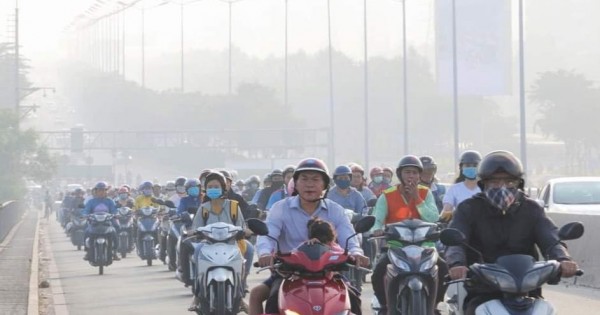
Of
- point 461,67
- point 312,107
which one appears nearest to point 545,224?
point 461,67

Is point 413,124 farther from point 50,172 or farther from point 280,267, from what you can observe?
point 280,267

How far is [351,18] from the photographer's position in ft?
627

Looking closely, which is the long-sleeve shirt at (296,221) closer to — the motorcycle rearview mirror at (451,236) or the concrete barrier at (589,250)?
the motorcycle rearview mirror at (451,236)

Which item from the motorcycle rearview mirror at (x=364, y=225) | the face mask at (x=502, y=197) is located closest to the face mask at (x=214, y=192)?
the motorcycle rearview mirror at (x=364, y=225)

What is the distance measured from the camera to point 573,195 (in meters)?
28.2

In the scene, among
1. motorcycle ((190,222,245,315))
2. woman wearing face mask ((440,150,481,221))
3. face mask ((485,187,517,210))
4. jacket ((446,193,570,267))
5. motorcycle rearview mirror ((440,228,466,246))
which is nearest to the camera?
motorcycle rearview mirror ((440,228,466,246))

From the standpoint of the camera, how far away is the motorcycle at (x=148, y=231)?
3169cm

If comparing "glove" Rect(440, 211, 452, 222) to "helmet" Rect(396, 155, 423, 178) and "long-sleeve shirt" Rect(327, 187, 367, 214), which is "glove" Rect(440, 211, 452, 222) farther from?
"long-sleeve shirt" Rect(327, 187, 367, 214)

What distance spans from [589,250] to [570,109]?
95504 mm

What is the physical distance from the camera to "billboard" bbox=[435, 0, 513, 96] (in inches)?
4122

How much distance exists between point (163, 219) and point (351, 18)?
534 feet

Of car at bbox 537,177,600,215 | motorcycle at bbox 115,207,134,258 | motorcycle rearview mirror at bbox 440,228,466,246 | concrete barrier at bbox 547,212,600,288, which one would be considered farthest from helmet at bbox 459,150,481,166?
motorcycle at bbox 115,207,134,258

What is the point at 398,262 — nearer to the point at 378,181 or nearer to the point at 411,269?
the point at 411,269

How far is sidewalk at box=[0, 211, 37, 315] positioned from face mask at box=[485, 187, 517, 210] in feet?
32.4
